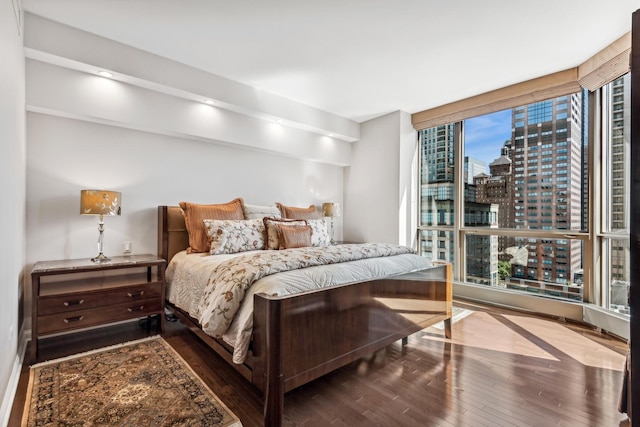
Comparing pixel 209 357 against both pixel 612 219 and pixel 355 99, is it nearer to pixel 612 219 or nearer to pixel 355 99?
pixel 355 99

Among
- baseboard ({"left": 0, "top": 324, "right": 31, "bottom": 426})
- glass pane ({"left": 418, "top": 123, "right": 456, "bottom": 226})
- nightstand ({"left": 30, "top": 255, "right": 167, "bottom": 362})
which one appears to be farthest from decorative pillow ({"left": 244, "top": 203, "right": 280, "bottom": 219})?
glass pane ({"left": 418, "top": 123, "right": 456, "bottom": 226})

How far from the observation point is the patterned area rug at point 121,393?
5.85 feet

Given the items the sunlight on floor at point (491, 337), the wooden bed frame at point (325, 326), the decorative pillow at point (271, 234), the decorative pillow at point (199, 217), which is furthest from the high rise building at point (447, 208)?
the decorative pillow at point (199, 217)

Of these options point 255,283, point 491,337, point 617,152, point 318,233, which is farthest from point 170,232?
point 617,152

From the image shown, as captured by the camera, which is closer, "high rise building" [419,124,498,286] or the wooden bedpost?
the wooden bedpost

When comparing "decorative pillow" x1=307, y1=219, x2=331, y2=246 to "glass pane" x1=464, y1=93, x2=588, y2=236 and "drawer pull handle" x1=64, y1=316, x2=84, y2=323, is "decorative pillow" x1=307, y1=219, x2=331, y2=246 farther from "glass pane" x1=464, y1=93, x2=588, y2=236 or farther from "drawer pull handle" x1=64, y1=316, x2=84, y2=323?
"drawer pull handle" x1=64, y1=316, x2=84, y2=323

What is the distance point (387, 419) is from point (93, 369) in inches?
81.8

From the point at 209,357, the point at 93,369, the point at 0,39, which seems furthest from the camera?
the point at 209,357

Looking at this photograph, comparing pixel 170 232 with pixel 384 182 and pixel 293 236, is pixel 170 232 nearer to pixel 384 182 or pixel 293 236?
pixel 293 236

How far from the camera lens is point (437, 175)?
4820 millimetres

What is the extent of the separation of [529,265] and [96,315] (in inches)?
180

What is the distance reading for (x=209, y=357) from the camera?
2539 mm

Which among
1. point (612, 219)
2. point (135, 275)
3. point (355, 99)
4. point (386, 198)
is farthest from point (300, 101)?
point (612, 219)

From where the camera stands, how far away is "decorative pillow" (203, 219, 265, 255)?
316 cm
